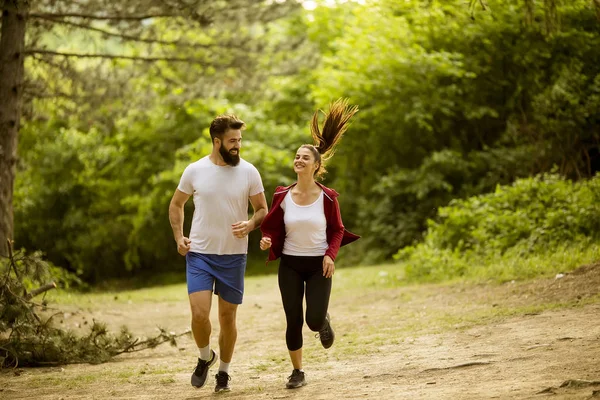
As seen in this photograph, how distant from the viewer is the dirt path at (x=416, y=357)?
6078 mm

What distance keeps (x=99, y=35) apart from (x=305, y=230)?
464 inches

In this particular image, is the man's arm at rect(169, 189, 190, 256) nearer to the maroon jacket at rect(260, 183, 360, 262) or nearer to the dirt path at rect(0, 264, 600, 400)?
the maroon jacket at rect(260, 183, 360, 262)

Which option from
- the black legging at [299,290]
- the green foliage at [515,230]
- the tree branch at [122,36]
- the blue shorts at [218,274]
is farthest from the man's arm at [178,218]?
the tree branch at [122,36]

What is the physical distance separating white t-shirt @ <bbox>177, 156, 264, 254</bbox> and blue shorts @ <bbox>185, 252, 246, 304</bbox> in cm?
6

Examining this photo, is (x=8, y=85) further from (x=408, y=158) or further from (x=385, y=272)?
(x=408, y=158)

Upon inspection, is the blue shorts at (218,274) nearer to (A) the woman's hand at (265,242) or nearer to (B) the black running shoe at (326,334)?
(A) the woman's hand at (265,242)

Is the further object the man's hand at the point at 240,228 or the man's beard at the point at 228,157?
the man's beard at the point at 228,157

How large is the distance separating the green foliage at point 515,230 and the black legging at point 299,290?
5952mm

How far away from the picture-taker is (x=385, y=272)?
1773cm

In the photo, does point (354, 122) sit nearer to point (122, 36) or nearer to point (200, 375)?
point (122, 36)

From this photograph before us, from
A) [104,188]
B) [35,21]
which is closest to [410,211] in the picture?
[104,188]

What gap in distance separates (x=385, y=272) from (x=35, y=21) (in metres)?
8.83

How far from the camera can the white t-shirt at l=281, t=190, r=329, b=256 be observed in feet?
22.0

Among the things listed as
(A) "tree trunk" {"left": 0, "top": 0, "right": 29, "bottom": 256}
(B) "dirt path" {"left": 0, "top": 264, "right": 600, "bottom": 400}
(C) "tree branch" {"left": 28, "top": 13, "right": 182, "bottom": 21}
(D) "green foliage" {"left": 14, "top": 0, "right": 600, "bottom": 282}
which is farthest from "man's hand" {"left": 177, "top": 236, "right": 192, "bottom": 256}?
(C) "tree branch" {"left": 28, "top": 13, "right": 182, "bottom": 21}
